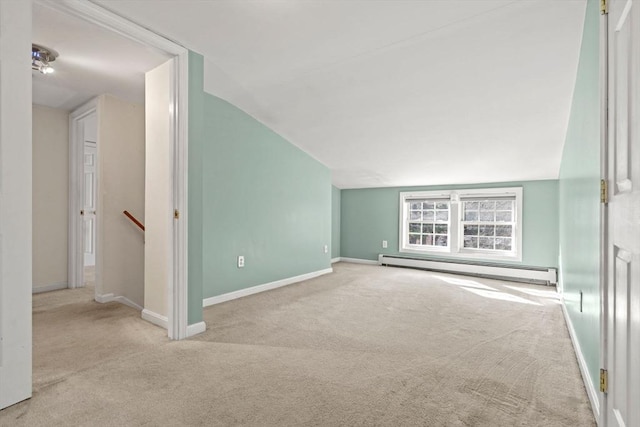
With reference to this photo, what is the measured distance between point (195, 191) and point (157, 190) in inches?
17.5

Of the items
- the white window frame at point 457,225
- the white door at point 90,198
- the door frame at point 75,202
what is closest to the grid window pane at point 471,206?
the white window frame at point 457,225

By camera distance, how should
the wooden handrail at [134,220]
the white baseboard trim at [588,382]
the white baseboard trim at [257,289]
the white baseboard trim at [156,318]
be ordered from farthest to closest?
the white baseboard trim at [257,289]
the wooden handrail at [134,220]
the white baseboard trim at [156,318]
the white baseboard trim at [588,382]

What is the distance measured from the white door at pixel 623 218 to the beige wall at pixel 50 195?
15.8 ft

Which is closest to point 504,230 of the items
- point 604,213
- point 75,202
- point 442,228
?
point 442,228

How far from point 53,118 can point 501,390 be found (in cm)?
498

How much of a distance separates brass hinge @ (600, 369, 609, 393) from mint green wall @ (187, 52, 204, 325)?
240 centimetres

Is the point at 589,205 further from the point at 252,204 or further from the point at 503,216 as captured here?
the point at 503,216

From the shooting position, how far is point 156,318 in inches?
99.3

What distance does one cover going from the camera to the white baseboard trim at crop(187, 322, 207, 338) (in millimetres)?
2301

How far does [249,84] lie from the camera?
9.77ft

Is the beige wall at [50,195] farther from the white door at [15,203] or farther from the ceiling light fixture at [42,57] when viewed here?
the white door at [15,203]

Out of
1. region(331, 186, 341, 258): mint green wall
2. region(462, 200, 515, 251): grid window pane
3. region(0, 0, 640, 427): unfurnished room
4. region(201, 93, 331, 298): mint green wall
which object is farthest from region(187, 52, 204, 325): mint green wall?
region(462, 200, 515, 251): grid window pane

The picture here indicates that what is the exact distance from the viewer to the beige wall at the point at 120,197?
10.1 ft

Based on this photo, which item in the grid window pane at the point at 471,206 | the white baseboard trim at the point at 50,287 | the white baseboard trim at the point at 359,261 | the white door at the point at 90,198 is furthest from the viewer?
the white baseboard trim at the point at 359,261
